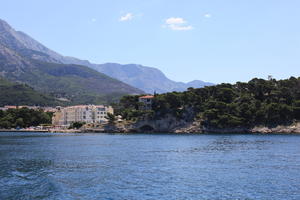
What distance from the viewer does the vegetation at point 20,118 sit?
186 metres

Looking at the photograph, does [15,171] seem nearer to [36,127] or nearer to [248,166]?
[248,166]

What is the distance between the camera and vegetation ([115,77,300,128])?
133625 mm

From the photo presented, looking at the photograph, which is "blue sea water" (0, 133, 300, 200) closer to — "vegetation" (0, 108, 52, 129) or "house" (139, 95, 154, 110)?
"house" (139, 95, 154, 110)

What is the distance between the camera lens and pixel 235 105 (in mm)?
140250

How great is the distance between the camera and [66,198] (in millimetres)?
30344

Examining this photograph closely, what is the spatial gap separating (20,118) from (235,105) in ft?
362

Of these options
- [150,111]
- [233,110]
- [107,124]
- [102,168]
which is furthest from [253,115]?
[102,168]

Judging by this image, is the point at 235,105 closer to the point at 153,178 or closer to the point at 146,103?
the point at 146,103

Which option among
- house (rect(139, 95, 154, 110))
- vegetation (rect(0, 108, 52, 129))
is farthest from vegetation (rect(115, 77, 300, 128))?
vegetation (rect(0, 108, 52, 129))

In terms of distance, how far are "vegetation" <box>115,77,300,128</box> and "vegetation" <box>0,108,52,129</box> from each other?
59912 mm

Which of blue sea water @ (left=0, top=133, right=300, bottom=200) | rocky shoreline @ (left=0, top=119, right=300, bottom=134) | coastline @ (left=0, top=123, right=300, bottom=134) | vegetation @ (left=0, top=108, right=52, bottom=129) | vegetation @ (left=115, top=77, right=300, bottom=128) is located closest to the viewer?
blue sea water @ (left=0, top=133, right=300, bottom=200)

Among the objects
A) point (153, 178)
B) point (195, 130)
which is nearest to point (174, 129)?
point (195, 130)

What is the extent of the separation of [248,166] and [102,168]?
62.9 feet

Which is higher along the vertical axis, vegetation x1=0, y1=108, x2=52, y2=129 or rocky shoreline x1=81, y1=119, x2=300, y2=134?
vegetation x1=0, y1=108, x2=52, y2=129
